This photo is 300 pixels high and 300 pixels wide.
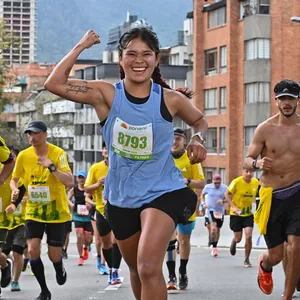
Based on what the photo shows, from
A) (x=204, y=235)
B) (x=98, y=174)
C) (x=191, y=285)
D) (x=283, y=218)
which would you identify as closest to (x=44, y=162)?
(x=283, y=218)

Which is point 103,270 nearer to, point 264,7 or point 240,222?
point 240,222

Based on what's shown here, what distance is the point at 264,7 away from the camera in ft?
211

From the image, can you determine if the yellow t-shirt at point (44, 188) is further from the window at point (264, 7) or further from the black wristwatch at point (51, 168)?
the window at point (264, 7)

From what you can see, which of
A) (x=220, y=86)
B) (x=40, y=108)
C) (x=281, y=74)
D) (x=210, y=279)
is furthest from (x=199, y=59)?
(x=210, y=279)

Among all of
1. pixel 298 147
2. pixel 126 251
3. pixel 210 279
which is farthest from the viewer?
pixel 210 279

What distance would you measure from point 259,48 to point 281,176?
54.1 metres

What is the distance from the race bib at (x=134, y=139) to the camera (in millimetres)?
7898

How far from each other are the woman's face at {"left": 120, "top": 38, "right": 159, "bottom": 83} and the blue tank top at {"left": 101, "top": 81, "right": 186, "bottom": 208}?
0.15m

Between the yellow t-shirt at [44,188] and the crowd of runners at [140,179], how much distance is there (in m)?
0.01

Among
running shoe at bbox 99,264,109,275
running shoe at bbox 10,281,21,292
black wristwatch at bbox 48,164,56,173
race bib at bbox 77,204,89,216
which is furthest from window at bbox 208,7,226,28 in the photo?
black wristwatch at bbox 48,164,56,173

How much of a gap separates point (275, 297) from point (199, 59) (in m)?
59.2

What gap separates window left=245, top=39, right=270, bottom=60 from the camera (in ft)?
211

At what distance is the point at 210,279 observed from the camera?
15562 millimetres

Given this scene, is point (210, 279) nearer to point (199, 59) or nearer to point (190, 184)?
point (190, 184)
